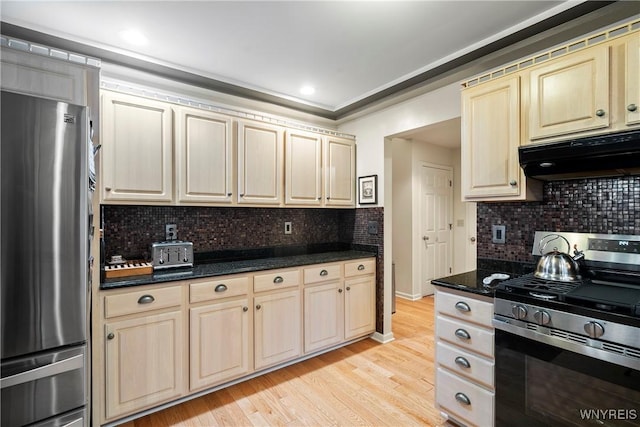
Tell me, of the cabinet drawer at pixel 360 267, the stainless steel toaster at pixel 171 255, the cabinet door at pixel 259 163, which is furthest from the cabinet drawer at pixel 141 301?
the cabinet drawer at pixel 360 267

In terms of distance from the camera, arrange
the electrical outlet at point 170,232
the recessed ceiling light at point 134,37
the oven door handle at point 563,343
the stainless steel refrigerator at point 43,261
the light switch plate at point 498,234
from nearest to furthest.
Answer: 1. the stainless steel refrigerator at point 43,261
2. the oven door handle at point 563,343
3. the recessed ceiling light at point 134,37
4. the light switch plate at point 498,234
5. the electrical outlet at point 170,232

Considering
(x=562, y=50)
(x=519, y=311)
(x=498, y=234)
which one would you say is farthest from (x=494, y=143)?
(x=519, y=311)

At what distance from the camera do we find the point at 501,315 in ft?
5.09

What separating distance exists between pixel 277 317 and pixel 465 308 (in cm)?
144

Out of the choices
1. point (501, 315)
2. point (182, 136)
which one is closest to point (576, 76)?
point (501, 315)

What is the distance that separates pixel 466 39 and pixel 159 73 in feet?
7.57

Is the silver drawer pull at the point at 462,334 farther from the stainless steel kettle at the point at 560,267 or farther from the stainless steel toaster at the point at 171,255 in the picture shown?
the stainless steel toaster at the point at 171,255

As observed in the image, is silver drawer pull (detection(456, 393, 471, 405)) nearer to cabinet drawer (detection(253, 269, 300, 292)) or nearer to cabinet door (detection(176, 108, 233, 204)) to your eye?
cabinet drawer (detection(253, 269, 300, 292))

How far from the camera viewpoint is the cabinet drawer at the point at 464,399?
1640mm

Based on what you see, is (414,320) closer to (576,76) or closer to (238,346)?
(238,346)

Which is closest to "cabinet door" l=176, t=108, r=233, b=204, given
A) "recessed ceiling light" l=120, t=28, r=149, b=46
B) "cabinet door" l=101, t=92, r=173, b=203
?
"cabinet door" l=101, t=92, r=173, b=203

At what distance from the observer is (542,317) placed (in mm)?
1390

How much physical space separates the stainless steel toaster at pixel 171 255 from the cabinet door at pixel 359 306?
57.6 inches

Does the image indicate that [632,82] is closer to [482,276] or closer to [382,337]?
[482,276]
